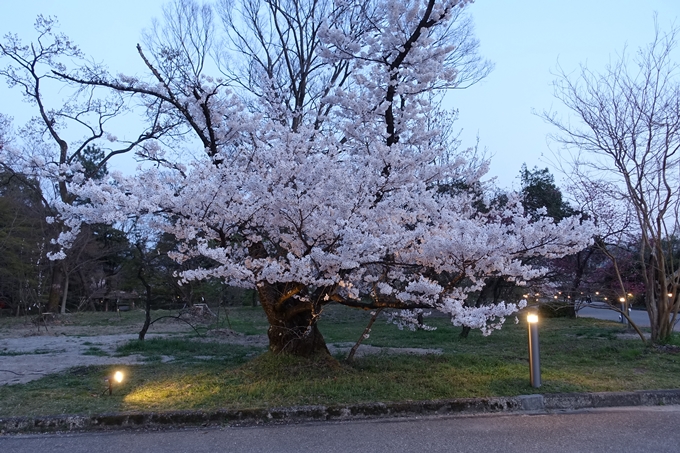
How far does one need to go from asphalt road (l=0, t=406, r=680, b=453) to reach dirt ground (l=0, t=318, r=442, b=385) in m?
3.37

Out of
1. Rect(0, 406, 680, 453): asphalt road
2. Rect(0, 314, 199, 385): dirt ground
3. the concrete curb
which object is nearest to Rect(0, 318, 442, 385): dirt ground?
Rect(0, 314, 199, 385): dirt ground

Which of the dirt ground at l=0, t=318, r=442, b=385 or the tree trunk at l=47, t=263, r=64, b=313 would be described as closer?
the dirt ground at l=0, t=318, r=442, b=385

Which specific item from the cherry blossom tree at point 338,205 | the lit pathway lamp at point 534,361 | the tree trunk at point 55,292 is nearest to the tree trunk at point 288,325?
the cherry blossom tree at point 338,205

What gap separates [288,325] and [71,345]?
6823 millimetres

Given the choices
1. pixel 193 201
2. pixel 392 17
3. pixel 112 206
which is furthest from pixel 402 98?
pixel 112 206

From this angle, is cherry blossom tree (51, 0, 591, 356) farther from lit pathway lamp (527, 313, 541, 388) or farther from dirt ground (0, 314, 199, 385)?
dirt ground (0, 314, 199, 385)

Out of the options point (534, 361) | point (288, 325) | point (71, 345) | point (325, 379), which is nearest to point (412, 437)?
point (325, 379)

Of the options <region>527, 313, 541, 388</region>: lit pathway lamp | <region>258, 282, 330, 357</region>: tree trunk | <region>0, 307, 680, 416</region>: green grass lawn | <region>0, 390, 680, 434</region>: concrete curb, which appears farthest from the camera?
<region>258, 282, 330, 357</region>: tree trunk

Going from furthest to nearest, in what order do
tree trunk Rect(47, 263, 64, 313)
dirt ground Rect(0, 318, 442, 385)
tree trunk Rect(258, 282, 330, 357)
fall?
tree trunk Rect(47, 263, 64, 313), dirt ground Rect(0, 318, 442, 385), tree trunk Rect(258, 282, 330, 357)

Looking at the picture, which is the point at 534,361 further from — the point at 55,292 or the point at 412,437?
the point at 55,292

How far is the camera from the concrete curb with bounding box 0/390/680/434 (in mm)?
5398

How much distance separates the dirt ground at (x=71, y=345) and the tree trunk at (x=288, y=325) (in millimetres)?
2243

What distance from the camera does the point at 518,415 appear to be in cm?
577

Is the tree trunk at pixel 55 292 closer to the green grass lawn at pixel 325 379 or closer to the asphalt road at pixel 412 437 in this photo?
the green grass lawn at pixel 325 379
